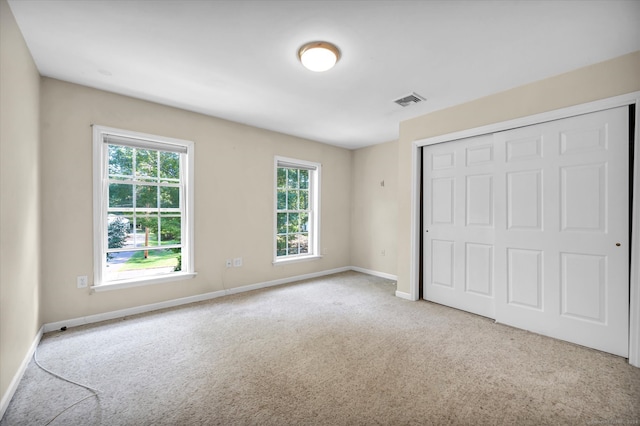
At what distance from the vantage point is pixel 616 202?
7.80 feet

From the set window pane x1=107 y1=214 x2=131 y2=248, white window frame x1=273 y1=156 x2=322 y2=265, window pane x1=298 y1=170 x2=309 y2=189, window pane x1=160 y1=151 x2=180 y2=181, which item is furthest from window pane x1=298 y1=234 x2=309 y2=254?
window pane x1=107 y1=214 x2=131 y2=248

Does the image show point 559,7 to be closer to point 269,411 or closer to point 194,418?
point 269,411

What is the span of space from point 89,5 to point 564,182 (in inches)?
162

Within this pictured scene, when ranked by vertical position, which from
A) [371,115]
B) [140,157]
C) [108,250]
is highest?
[371,115]

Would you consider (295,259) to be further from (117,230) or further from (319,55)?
(319,55)

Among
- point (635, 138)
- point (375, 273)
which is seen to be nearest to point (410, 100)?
point (635, 138)

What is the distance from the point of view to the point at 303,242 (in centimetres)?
525

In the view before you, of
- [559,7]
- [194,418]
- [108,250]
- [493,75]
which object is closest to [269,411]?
[194,418]

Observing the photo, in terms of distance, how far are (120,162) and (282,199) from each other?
7.82 feet

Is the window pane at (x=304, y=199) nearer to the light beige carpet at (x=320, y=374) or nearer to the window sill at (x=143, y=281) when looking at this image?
the window sill at (x=143, y=281)

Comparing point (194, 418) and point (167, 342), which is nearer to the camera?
point (194, 418)

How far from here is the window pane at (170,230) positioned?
11.6 feet

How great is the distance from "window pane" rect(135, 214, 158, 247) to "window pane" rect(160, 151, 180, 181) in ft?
1.78

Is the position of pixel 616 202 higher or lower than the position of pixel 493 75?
lower
